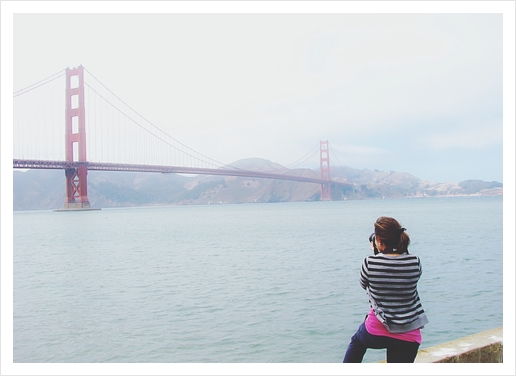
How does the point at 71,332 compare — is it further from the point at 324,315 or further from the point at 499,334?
the point at 499,334

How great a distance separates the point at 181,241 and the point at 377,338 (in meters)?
14.5

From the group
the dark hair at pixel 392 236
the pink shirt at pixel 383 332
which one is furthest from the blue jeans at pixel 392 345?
the dark hair at pixel 392 236

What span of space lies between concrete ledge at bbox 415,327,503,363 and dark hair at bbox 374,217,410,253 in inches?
26.6

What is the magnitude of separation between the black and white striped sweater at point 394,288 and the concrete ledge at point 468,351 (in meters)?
0.48

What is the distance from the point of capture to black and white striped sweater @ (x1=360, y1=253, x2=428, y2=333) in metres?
1.56

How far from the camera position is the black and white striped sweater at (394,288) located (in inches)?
61.4

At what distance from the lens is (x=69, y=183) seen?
3097 cm

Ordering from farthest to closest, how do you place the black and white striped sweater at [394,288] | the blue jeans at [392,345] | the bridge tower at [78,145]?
the bridge tower at [78,145] → the blue jeans at [392,345] → the black and white striped sweater at [394,288]

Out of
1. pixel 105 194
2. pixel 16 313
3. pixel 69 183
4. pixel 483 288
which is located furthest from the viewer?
pixel 105 194

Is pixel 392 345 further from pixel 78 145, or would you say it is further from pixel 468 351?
pixel 78 145

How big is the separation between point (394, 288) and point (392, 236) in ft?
0.52

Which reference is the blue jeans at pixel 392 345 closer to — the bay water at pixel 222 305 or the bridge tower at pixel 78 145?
the bay water at pixel 222 305

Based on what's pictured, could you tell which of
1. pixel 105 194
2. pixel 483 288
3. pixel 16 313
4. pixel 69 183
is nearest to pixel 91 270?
pixel 16 313

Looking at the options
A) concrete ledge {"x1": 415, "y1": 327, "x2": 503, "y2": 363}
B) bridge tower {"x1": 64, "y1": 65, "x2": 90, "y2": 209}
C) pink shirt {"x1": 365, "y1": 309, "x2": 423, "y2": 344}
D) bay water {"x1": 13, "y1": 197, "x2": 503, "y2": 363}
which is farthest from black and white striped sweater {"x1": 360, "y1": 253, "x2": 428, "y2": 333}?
bridge tower {"x1": 64, "y1": 65, "x2": 90, "y2": 209}
